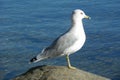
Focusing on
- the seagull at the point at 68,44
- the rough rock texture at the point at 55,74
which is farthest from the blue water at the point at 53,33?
the seagull at the point at 68,44

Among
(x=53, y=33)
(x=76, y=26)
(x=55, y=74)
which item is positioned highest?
(x=76, y=26)

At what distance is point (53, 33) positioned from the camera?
15.3m

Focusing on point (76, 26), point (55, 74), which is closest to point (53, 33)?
point (76, 26)

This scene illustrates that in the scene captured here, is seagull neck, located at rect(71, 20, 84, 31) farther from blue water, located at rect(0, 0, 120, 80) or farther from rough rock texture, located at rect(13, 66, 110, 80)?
blue water, located at rect(0, 0, 120, 80)

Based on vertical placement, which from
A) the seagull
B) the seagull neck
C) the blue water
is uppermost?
the seagull neck

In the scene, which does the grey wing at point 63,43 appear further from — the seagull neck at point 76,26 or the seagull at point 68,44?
the seagull neck at point 76,26

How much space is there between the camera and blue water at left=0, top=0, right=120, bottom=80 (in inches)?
504

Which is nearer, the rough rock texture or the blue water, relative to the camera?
the rough rock texture

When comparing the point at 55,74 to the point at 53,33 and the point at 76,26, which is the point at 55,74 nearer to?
the point at 76,26

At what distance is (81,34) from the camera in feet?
27.7

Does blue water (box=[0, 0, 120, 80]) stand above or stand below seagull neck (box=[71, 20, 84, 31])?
below

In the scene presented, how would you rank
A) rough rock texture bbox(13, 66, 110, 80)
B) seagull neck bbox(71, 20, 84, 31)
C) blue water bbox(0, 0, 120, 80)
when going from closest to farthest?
Answer: rough rock texture bbox(13, 66, 110, 80) → seagull neck bbox(71, 20, 84, 31) → blue water bbox(0, 0, 120, 80)

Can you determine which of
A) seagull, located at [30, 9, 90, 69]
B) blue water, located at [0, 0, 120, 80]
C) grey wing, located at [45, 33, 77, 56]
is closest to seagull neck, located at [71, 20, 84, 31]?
seagull, located at [30, 9, 90, 69]

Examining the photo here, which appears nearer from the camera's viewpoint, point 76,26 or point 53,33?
point 76,26
